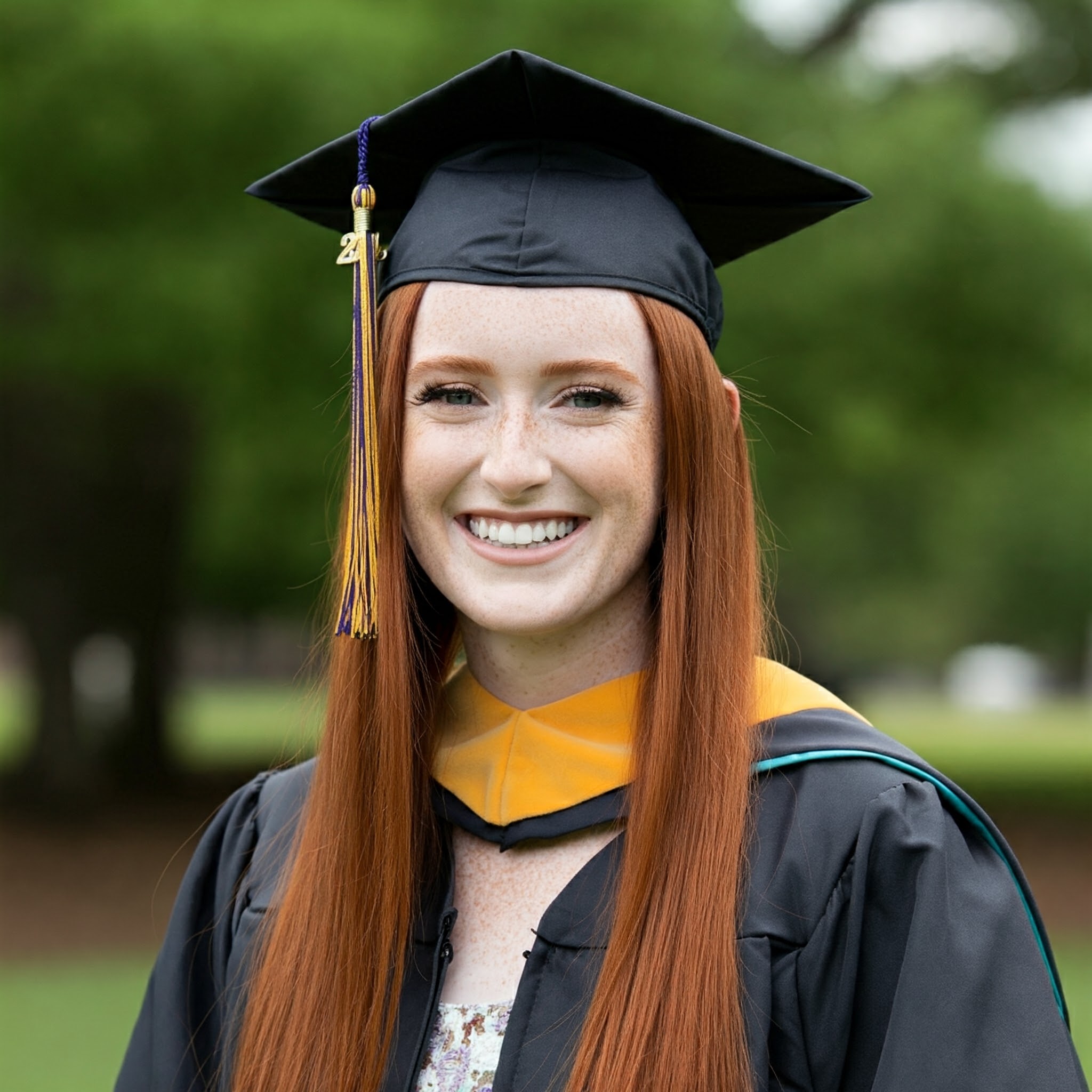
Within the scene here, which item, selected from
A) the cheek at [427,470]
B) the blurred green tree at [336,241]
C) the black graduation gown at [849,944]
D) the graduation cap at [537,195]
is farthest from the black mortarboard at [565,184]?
the blurred green tree at [336,241]

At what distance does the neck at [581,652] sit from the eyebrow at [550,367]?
1.00 feet

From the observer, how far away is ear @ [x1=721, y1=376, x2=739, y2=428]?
202 centimetres

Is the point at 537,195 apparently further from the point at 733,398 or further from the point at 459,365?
the point at 733,398

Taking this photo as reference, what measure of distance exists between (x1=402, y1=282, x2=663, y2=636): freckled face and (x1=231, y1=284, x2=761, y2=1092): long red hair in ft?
0.14

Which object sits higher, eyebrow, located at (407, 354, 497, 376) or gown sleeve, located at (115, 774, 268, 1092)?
eyebrow, located at (407, 354, 497, 376)

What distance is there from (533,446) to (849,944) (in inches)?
28.0

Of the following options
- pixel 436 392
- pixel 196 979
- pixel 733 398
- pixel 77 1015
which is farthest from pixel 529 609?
pixel 77 1015

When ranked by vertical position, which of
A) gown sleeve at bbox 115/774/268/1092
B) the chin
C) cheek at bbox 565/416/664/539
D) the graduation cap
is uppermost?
the graduation cap

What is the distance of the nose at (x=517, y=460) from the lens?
1859 millimetres

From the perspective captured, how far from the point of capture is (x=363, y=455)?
1.99 m

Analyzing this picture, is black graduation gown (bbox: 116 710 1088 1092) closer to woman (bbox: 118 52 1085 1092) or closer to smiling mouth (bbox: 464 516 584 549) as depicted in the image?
woman (bbox: 118 52 1085 1092)

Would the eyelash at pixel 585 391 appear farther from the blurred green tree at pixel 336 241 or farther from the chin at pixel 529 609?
the blurred green tree at pixel 336 241

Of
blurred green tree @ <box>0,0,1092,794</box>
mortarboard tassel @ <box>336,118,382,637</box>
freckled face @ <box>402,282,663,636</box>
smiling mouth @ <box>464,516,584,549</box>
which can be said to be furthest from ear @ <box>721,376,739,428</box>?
blurred green tree @ <box>0,0,1092,794</box>

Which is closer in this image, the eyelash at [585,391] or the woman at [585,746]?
the woman at [585,746]
